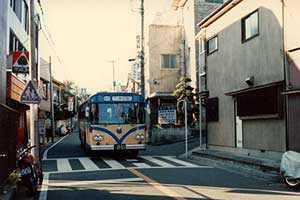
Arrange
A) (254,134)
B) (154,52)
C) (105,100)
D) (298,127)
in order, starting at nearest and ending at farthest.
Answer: (298,127) < (254,134) < (105,100) < (154,52)

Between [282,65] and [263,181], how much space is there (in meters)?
4.64

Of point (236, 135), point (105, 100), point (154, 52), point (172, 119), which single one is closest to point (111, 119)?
point (105, 100)

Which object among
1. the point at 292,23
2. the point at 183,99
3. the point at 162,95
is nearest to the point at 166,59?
the point at 162,95

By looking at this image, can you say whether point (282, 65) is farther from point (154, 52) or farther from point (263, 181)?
point (154, 52)

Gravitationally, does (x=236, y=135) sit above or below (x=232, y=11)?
below

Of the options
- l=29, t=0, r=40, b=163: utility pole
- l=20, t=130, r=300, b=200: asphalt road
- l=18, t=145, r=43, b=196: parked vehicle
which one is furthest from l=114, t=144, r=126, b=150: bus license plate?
l=18, t=145, r=43, b=196: parked vehicle

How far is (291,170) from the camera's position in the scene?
10211 millimetres

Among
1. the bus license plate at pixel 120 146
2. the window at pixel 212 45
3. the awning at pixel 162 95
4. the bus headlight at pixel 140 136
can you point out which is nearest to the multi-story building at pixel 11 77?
the bus license plate at pixel 120 146

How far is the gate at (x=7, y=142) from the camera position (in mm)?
8789

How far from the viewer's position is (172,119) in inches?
816

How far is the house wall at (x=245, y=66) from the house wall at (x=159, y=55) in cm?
1574

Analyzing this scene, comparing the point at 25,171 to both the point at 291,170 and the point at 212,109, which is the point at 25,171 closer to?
the point at 291,170

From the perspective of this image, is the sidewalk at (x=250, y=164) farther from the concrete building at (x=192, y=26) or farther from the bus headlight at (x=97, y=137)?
the concrete building at (x=192, y=26)

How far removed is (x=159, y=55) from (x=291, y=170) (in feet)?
93.5
